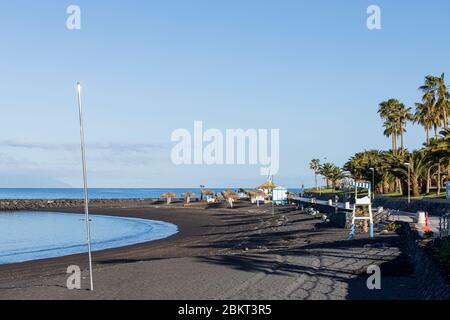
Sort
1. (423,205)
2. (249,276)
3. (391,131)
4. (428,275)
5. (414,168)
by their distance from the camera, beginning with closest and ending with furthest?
(428,275)
(249,276)
(423,205)
(414,168)
(391,131)

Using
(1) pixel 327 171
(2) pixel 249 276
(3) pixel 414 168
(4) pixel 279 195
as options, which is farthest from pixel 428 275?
(1) pixel 327 171

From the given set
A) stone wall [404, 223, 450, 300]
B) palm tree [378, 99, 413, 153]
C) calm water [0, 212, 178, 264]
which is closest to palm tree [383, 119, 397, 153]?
palm tree [378, 99, 413, 153]

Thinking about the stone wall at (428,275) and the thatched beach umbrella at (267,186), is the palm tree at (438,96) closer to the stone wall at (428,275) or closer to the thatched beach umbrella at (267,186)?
the thatched beach umbrella at (267,186)

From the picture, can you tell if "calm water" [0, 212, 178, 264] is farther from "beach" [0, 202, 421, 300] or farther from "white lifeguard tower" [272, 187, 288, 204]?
"white lifeguard tower" [272, 187, 288, 204]

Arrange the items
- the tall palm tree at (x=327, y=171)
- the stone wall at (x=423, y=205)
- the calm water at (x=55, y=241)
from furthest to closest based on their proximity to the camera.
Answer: the tall palm tree at (x=327, y=171), the stone wall at (x=423, y=205), the calm water at (x=55, y=241)

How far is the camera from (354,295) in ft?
49.7

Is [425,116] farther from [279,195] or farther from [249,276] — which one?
[249,276]

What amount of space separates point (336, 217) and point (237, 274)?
23921 millimetres

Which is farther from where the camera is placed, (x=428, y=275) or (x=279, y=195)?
(x=279, y=195)

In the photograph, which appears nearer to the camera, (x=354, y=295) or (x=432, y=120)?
(x=354, y=295)

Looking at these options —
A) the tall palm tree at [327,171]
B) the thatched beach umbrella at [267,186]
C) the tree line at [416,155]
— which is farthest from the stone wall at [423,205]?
the tall palm tree at [327,171]

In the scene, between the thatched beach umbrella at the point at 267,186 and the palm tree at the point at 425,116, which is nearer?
the palm tree at the point at 425,116
